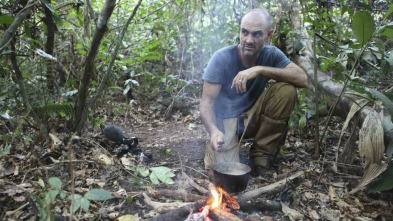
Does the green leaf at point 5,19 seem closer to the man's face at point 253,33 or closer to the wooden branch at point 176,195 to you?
the wooden branch at point 176,195

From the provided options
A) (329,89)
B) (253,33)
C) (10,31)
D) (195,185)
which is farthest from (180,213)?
(329,89)

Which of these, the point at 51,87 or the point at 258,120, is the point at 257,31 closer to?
the point at 258,120

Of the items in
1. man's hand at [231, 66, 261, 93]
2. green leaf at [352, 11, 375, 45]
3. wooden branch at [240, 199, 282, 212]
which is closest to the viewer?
wooden branch at [240, 199, 282, 212]

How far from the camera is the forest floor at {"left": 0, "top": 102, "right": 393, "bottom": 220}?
1862 millimetres

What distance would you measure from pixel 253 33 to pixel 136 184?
180cm

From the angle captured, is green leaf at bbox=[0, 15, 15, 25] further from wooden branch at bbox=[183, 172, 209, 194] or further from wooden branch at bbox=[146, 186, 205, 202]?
wooden branch at bbox=[183, 172, 209, 194]

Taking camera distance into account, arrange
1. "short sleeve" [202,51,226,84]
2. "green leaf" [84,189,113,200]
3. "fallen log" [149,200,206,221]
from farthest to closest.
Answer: "short sleeve" [202,51,226,84] → "fallen log" [149,200,206,221] → "green leaf" [84,189,113,200]

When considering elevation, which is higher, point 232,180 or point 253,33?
point 253,33

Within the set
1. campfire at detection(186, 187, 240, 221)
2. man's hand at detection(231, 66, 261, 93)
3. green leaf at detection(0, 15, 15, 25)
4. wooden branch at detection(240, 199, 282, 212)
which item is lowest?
wooden branch at detection(240, 199, 282, 212)

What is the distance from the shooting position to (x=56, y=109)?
2570 mm

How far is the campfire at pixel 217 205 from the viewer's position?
186 centimetres

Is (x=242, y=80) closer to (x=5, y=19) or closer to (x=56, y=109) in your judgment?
(x=56, y=109)

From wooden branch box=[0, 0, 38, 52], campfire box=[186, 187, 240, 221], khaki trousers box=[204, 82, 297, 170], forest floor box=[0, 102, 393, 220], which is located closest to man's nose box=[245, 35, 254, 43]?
khaki trousers box=[204, 82, 297, 170]

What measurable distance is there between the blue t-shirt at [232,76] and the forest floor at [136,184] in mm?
577
